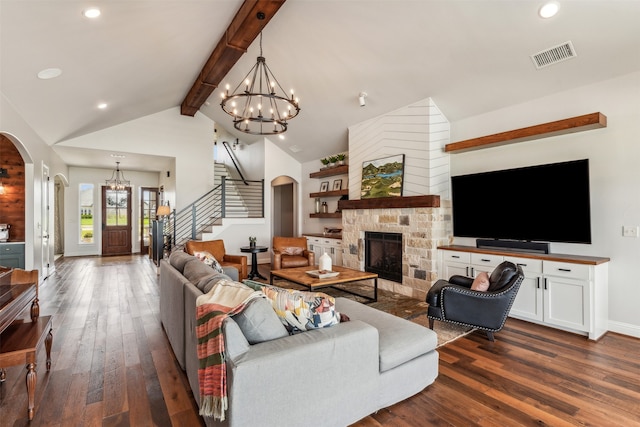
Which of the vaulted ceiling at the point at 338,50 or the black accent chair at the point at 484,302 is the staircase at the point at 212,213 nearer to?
the vaulted ceiling at the point at 338,50

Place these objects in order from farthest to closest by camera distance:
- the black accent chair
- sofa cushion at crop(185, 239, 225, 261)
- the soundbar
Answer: sofa cushion at crop(185, 239, 225, 261) → the soundbar → the black accent chair

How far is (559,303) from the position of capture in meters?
3.47

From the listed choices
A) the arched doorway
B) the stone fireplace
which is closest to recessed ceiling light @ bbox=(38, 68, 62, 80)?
the stone fireplace

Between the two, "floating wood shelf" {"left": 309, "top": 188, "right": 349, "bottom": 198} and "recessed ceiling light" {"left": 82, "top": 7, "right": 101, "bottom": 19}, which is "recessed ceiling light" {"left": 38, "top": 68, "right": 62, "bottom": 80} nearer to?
"recessed ceiling light" {"left": 82, "top": 7, "right": 101, "bottom": 19}

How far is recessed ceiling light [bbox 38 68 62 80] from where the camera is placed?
3.67m

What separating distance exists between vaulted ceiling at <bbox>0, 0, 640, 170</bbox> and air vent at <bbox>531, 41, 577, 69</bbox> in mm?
62

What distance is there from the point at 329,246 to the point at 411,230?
7.84 ft

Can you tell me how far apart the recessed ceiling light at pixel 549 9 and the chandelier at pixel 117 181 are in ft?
36.5

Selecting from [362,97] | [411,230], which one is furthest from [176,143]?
[411,230]

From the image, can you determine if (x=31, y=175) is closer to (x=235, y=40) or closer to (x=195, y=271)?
(x=235, y=40)

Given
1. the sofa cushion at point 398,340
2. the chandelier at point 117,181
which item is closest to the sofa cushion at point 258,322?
the sofa cushion at point 398,340

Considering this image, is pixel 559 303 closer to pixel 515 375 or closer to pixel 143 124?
pixel 515 375

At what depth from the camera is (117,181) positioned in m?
10.1

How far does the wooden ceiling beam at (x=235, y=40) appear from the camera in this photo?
362cm
